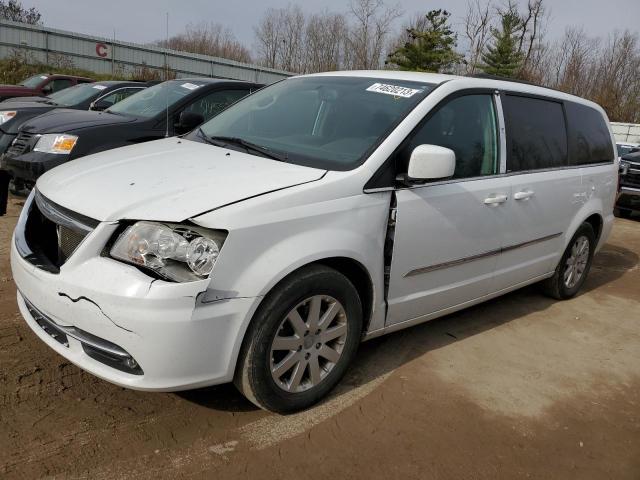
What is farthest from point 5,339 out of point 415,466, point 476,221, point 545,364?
point 545,364

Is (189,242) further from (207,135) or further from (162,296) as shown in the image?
(207,135)

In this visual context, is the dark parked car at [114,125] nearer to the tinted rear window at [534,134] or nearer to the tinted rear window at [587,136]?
the tinted rear window at [534,134]

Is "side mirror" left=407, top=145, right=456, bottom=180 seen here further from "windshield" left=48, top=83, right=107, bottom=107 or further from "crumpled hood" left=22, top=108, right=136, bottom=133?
"windshield" left=48, top=83, right=107, bottom=107

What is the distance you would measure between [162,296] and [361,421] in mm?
1260

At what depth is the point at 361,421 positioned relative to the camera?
294 cm

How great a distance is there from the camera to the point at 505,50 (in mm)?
36844

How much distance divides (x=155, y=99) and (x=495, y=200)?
457 centimetres

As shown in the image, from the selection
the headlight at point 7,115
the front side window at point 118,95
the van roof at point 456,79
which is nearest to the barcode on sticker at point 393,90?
the van roof at point 456,79

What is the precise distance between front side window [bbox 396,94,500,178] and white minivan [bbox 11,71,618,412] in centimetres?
1

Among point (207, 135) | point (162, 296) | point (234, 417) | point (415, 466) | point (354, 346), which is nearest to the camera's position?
point (162, 296)

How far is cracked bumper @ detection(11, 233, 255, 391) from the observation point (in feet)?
7.70

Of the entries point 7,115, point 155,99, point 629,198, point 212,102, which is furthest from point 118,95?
point 629,198

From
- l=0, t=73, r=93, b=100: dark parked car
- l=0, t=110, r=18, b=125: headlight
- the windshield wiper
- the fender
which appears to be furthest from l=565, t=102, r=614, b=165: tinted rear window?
l=0, t=73, r=93, b=100: dark parked car

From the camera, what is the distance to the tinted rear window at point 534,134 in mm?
3986
